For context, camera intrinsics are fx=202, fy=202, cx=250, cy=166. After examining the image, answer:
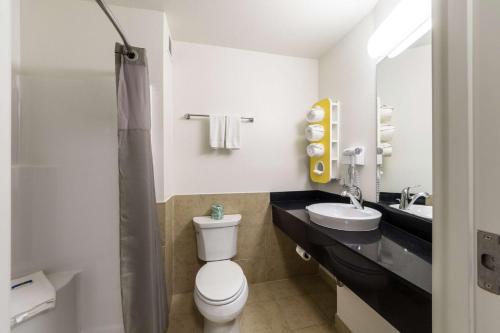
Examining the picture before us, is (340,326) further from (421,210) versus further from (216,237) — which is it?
(216,237)

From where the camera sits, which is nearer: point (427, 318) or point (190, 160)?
point (427, 318)

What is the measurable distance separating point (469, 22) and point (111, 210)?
5.88ft

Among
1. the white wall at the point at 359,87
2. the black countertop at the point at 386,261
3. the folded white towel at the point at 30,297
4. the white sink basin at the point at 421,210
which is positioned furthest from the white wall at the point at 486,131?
the folded white towel at the point at 30,297

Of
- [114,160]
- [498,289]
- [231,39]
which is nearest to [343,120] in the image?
[231,39]

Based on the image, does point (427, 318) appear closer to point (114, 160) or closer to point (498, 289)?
point (498, 289)

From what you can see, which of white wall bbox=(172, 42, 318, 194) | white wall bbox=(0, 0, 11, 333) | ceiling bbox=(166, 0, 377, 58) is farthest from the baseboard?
ceiling bbox=(166, 0, 377, 58)

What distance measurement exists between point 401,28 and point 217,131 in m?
1.42

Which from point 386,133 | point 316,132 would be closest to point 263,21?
point 316,132

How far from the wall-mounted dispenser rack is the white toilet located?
35.6 inches

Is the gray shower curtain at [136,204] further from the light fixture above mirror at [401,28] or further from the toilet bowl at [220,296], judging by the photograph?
the light fixture above mirror at [401,28]

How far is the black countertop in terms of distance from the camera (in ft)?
2.19

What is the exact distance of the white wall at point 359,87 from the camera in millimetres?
1486

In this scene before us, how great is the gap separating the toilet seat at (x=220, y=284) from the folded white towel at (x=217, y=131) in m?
0.98

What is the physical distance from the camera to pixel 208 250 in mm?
1685
